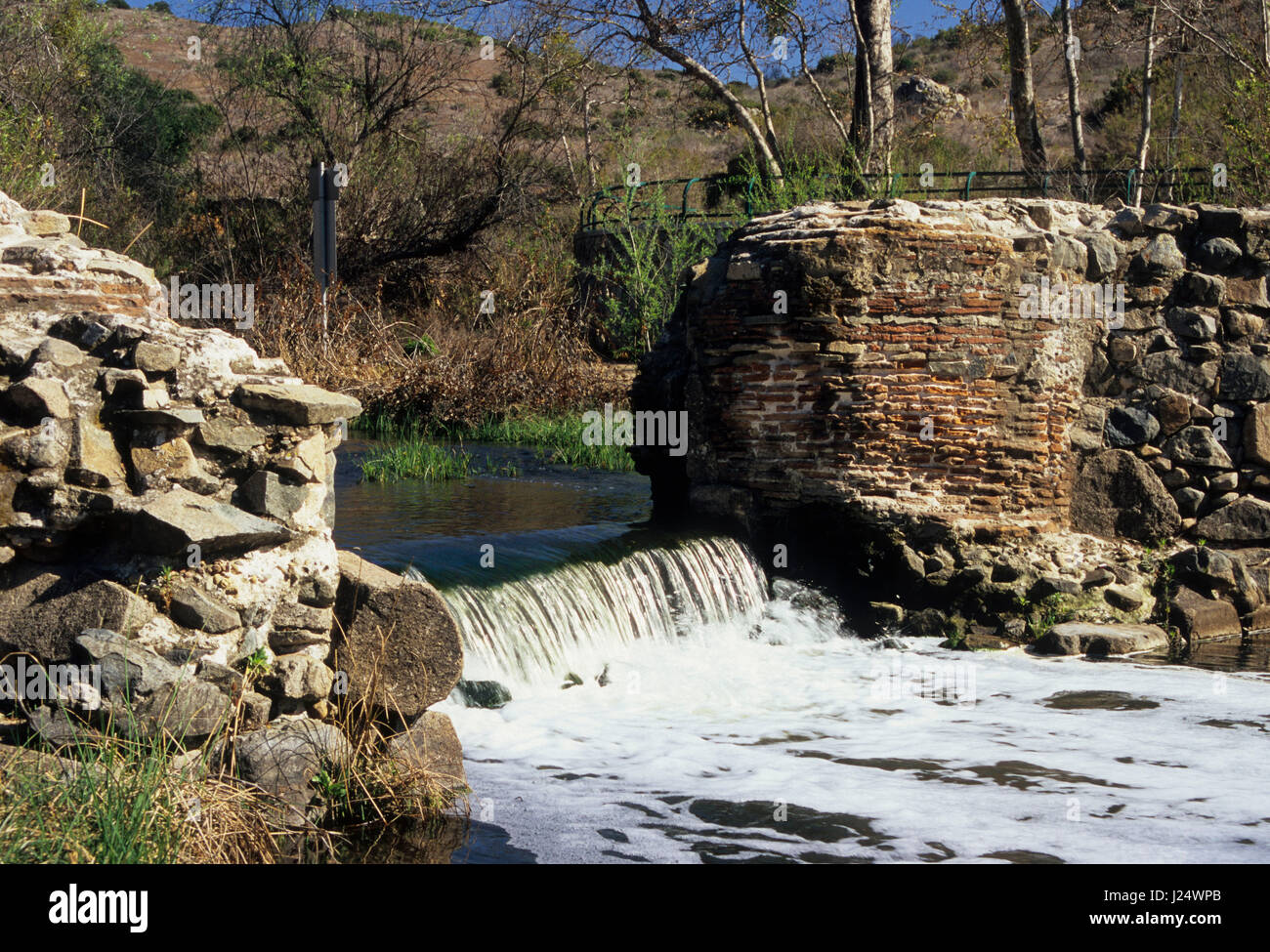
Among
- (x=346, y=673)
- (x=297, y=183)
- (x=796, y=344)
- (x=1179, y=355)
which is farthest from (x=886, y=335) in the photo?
(x=297, y=183)

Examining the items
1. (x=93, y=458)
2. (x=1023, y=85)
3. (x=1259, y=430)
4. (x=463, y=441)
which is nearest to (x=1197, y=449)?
(x=1259, y=430)

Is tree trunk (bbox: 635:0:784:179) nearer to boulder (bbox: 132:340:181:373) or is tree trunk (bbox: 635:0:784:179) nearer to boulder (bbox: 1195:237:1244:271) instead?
boulder (bbox: 1195:237:1244:271)

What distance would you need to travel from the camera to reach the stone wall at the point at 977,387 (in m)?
7.98

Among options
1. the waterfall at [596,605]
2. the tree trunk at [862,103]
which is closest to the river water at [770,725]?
the waterfall at [596,605]

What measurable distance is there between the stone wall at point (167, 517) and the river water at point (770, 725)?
954 millimetres

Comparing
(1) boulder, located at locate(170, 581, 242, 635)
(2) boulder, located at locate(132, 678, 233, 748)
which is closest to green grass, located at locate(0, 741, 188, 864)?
(2) boulder, located at locate(132, 678, 233, 748)

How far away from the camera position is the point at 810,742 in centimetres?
617

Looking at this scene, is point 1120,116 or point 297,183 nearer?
point 297,183

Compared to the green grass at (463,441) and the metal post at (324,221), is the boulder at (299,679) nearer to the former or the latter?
the green grass at (463,441)

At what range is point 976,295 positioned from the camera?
8000 millimetres

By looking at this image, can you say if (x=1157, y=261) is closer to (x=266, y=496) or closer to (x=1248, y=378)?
(x=1248, y=378)
